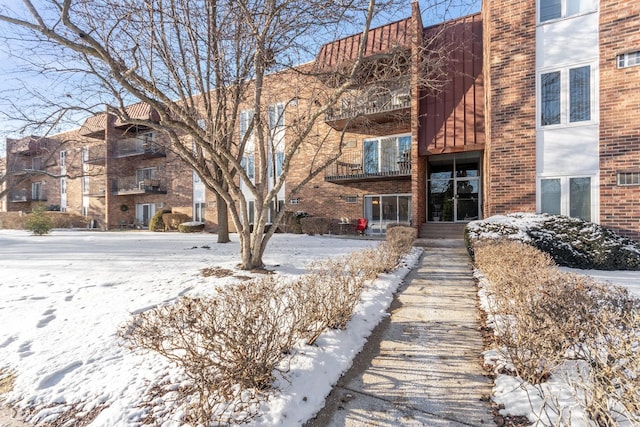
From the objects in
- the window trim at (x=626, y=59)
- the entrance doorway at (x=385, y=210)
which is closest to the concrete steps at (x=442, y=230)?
the entrance doorway at (x=385, y=210)

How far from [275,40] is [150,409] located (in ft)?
20.2

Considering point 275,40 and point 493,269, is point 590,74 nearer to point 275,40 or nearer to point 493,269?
point 493,269

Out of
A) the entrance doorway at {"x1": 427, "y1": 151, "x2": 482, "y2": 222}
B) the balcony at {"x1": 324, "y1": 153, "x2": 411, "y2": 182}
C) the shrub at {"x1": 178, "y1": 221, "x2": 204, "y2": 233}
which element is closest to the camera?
the balcony at {"x1": 324, "y1": 153, "x2": 411, "y2": 182}

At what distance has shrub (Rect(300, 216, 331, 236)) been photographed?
1585 centimetres

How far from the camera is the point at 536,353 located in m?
2.42

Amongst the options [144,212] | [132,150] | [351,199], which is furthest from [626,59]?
[144,212]

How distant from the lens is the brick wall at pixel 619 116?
25.4 feet

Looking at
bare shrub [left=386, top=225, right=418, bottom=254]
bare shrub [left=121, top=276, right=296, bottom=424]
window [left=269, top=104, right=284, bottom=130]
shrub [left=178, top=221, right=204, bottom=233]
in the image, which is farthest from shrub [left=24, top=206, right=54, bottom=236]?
bare shrub [left=121, top=276, right=296, bottom=424]

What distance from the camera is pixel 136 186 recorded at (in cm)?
2472

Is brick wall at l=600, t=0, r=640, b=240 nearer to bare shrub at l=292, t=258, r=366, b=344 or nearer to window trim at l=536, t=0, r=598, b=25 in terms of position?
window trim at l=536, t=0, r=598, b=25

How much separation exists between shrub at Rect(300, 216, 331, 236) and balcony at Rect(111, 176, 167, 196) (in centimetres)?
1427

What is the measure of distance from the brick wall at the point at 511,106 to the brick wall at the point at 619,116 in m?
1.56

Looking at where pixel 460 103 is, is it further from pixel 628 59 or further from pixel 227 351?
pixel 227 351

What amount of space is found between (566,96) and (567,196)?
2882 mm
